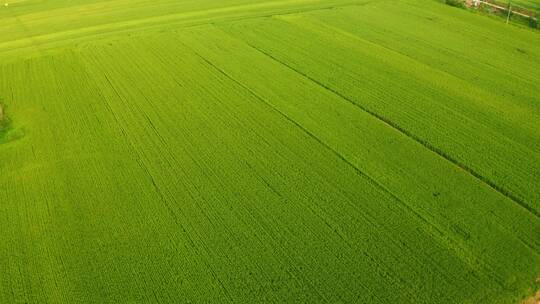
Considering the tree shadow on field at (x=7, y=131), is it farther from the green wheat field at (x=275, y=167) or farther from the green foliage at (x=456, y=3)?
the green foliage at (x=456, y=3)

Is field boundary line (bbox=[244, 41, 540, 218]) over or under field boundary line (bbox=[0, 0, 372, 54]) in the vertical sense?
under

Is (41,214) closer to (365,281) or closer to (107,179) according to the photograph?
(107,179)

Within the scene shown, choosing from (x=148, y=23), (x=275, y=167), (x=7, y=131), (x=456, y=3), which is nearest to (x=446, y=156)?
(x=275, y=167)

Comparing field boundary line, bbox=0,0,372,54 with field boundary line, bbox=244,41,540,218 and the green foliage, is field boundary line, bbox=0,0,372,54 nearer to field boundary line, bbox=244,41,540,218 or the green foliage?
the green foliage

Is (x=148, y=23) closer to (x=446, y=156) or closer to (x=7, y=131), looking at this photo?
(x=7, y=131)

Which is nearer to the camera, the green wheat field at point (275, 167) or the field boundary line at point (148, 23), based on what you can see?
the green wheat field at point (275, 167)

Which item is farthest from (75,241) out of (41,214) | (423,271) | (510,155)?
(510,155)

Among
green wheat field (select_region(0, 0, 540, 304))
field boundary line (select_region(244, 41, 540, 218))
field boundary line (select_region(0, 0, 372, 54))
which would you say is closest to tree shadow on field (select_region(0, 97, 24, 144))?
green wheat field (select_region(0, 0, 540, 304))

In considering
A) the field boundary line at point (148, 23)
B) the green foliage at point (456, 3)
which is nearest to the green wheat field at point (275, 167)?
the field boundary line at point (148, 23)
